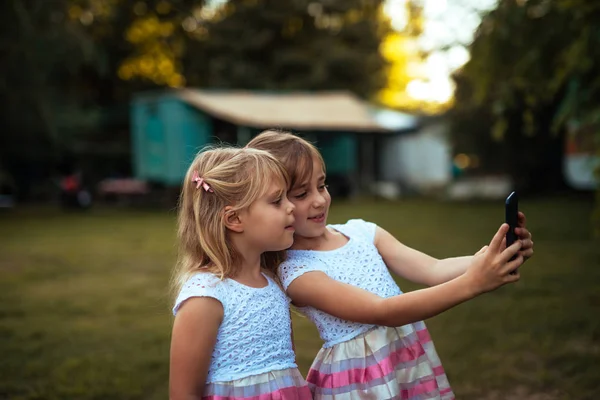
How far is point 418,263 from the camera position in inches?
90.8

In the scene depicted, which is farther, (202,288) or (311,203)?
(311,203)

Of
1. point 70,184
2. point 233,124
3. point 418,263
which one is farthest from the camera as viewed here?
point 233,124

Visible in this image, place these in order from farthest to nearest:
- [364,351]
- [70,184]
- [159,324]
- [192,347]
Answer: [70,184] → [159,324] → [364,351] → [192,347]

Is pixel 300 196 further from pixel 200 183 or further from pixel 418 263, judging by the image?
pixel 418 263

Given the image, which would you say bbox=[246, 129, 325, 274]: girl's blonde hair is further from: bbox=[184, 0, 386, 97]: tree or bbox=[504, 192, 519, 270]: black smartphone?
bbox=[184, 0, 386, 97]: tree

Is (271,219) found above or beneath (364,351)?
above

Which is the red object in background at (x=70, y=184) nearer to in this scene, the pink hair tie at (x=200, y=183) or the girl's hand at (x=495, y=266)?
the pink hair tie at (x=200, y=183)

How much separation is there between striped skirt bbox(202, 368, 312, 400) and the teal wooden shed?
55.4ft

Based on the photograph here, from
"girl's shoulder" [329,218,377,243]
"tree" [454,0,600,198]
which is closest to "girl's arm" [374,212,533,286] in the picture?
"girl's shoulder" [329,218,377,243]

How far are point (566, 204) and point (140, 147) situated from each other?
39.5 ft

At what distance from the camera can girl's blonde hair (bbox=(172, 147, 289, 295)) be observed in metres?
2.03

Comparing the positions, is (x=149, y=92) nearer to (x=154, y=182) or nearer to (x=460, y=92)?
(x=154, y=182)

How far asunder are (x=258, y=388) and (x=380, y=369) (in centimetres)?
37

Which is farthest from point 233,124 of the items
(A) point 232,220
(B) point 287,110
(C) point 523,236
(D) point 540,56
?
(C) point 523,236
